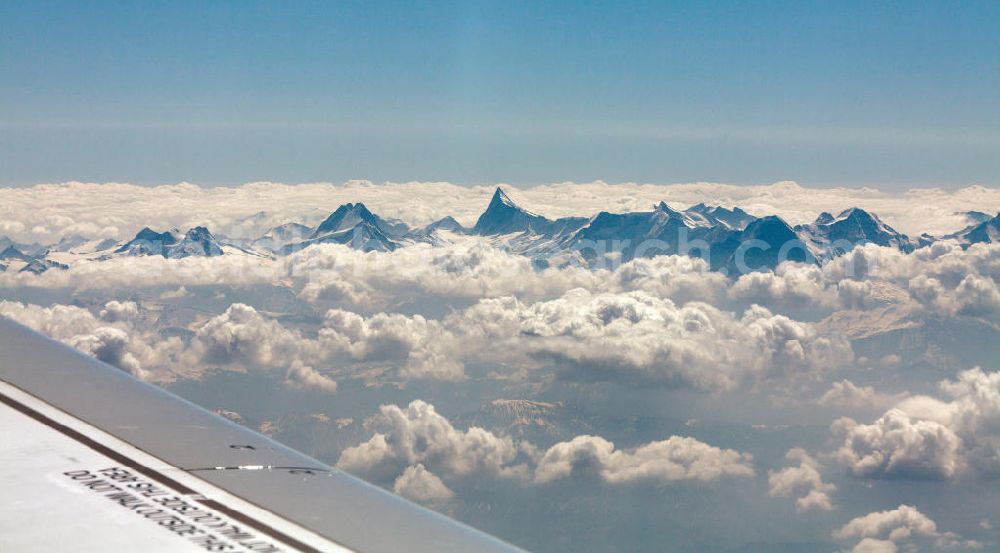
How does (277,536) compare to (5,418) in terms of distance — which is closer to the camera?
(277,536)

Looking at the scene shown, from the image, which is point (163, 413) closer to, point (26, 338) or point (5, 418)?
point (5, 418)

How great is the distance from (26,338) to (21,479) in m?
6.23

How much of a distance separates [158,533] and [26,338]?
8222mm

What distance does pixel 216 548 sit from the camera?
22.4ft

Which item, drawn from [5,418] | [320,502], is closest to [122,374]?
[5,418]

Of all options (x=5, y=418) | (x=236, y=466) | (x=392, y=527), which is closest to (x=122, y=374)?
(x=5, y=418)

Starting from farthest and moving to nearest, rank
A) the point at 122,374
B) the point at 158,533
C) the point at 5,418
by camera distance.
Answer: the point at 122,374 → the point at 5,418 → the point at 158,533

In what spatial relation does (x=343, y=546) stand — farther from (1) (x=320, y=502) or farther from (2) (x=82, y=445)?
(2) (x=82, y=445)

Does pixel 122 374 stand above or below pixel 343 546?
above

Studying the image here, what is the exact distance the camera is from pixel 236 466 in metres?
9.36

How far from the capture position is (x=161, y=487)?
8.42 metres

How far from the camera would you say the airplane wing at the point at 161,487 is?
7.12 metres

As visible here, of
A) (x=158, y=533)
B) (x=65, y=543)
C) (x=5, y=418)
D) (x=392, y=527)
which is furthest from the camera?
(x=5, y=418)

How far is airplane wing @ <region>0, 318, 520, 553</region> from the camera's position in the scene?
23.4ft
